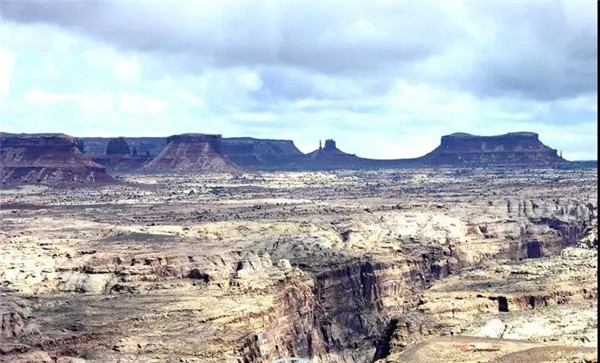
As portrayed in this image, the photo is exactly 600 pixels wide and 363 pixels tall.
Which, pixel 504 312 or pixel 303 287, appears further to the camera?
pixel 303 287

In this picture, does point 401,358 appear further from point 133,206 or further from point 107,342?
point 133,206

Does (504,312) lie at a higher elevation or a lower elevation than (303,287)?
higher

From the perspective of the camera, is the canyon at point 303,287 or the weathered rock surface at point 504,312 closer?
the weathered rock surface at point 504,312

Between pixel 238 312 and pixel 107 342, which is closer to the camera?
pixel 107 342

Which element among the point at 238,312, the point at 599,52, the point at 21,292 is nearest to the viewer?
the point at 599,52

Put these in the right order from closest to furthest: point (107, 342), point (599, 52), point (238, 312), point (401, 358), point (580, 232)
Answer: point (599, 52)
point (401, 358)
point (107, 342)
point (238, 312)
point (580, 232)

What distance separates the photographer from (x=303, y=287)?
3762 inches

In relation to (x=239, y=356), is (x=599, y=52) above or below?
above

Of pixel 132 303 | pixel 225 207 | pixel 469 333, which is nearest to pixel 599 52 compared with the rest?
pixel 469 333

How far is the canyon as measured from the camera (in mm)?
71188

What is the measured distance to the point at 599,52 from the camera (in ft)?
71.2

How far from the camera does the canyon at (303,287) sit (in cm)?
7119

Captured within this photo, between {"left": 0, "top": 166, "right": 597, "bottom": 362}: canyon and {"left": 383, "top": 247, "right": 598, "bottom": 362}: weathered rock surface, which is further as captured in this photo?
{"left": 0, "top": 166, "right": 597, "bottom": 362}: canyon

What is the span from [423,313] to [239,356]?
14.8 m
